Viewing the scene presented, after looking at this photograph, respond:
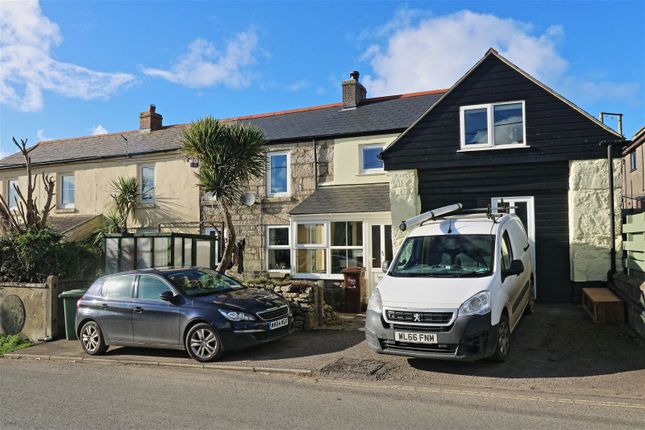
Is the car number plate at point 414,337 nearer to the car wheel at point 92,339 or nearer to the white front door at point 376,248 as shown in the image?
the car wheel at point 92,339

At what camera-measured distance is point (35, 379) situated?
26.2 feet

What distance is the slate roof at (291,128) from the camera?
16.5 meters

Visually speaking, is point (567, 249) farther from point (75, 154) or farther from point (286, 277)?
point (75, 154)

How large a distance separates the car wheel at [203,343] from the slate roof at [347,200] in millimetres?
6821

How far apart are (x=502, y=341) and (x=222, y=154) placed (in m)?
8.08

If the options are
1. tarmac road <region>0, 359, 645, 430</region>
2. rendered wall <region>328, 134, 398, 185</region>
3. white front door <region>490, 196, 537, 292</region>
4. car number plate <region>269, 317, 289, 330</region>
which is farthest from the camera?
rendered wall <region>328, 134, 398, 185</region>

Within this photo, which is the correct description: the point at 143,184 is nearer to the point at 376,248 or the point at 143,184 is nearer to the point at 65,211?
the point at 65,211

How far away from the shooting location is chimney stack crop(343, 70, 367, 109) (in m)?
18.2

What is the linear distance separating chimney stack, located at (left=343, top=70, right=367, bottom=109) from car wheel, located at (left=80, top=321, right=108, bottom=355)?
466 inches

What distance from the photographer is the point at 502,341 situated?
23.4 feet

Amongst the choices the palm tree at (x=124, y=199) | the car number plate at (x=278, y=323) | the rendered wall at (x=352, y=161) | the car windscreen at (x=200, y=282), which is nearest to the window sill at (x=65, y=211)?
the palm tree at (x=124, y=199)

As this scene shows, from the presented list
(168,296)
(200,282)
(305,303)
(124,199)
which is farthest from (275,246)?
(168,296)

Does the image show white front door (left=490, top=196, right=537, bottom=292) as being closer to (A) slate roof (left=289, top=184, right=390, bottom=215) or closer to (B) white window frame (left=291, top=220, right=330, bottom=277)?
(A) slate roof (left=289, top=184, right=390, bottom=215)

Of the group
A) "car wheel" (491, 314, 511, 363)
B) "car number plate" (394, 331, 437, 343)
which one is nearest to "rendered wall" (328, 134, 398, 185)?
"car wheel" (491, 314, 511, 363)
